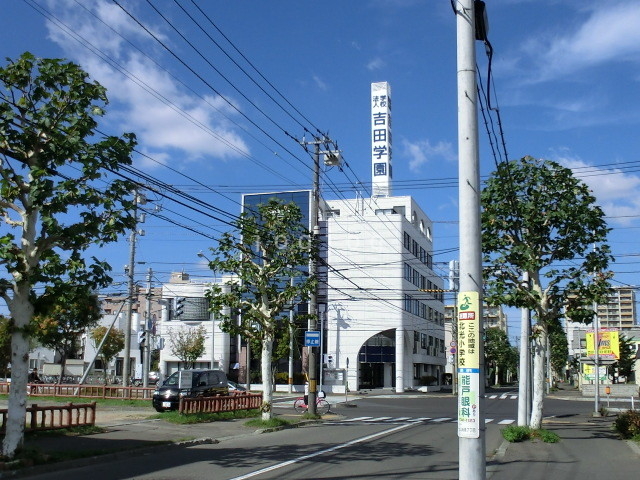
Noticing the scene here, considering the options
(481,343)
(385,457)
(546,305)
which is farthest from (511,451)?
(481,343)

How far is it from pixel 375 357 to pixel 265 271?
46.7 meters

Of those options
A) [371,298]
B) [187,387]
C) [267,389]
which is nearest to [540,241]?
[267,389]

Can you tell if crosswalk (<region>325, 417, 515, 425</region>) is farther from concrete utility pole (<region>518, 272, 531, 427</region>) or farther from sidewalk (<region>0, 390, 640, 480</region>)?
concrete utility pole (<region>518, 272, 531, 427</region>)

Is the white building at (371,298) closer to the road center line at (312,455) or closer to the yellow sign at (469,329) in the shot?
the road center line at (312,455)

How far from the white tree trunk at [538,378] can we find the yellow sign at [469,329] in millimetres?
11804

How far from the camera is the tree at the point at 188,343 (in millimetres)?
64562

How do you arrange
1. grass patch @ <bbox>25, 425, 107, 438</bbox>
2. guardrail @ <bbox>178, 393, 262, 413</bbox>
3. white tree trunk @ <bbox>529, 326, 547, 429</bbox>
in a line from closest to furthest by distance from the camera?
1. grass patch @ <bbox>25, 425, 107, 438</bbox>
2. white tree trunk @ <bbox>529, 326, 547, 429</bbox>
3. guardrail @ <bbox>178, 393, 262, 413</bbox>

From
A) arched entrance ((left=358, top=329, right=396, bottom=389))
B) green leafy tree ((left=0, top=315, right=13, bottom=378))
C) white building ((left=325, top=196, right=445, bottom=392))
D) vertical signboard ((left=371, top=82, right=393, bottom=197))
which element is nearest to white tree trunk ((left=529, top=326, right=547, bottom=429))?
green leafy tree ((left=0, top=315, right=13, bottom=378))

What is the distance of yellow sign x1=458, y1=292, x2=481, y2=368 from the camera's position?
7.21 m

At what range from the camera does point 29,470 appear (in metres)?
11.7

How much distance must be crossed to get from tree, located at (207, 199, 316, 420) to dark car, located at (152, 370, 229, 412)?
5635 millimetres

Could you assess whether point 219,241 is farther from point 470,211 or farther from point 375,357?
point 375,357

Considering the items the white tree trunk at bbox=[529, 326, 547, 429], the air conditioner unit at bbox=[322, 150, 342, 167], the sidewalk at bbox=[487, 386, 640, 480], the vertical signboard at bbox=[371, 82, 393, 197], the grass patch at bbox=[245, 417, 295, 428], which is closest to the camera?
the sidewalk at bbox=[487, 386, 640, 480]

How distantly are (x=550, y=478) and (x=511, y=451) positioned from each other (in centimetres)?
361
